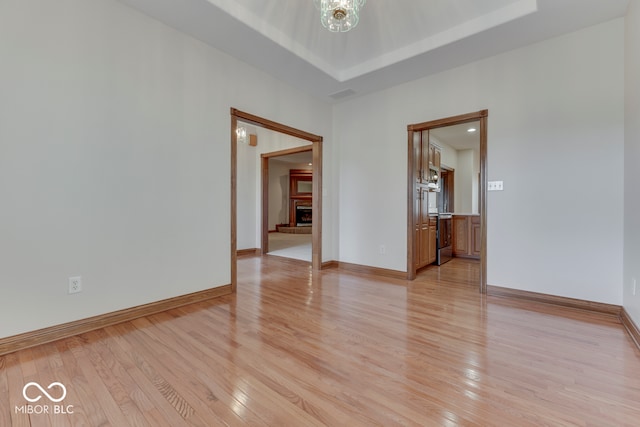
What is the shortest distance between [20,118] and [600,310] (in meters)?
4.86

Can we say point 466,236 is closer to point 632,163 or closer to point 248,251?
point 632,163

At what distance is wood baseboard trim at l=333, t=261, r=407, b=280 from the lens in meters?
3.83

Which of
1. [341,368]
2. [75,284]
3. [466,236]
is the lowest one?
[341,368]

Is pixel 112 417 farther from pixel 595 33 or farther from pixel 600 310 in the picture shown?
pixel 595 33

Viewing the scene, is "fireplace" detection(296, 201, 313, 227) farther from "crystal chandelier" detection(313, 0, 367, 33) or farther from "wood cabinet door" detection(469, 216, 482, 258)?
"crystal chandelier" detection(313, 0, 367, 33)

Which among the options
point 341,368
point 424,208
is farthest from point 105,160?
point 424,208

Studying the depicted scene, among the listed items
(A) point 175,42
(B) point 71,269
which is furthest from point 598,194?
(B) point 71,269

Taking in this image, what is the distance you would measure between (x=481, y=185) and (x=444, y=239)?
7.01 feet

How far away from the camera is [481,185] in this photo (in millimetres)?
3201

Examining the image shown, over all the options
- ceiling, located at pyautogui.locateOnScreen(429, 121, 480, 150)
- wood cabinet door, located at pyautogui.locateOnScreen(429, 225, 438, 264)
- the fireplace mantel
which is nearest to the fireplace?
the fireplace mantel

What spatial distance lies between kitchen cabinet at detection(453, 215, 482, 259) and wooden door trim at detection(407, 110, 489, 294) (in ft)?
6.69

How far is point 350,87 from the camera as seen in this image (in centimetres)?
388

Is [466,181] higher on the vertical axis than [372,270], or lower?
higher

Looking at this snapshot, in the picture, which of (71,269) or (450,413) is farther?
(71,269)
